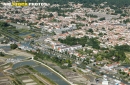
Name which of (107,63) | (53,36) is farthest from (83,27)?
(107,63)

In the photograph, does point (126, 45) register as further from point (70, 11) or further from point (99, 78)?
point (70, 11)

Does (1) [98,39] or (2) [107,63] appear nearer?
(2) [107,63]

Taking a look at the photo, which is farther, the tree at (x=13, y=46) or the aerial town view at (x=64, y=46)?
the tree at (x=13, y=46)

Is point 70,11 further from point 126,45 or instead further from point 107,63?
point 107,63

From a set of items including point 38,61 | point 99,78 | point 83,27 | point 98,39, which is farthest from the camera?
point 83,27

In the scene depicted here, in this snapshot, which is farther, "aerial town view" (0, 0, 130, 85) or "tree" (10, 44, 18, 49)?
"tree" (10, 44, 18, 49)

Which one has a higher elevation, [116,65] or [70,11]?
[70,11]

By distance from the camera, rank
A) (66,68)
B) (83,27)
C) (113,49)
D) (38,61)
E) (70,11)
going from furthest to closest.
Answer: (70,11), (83,27), (113,49), (38,61), (66,68)
